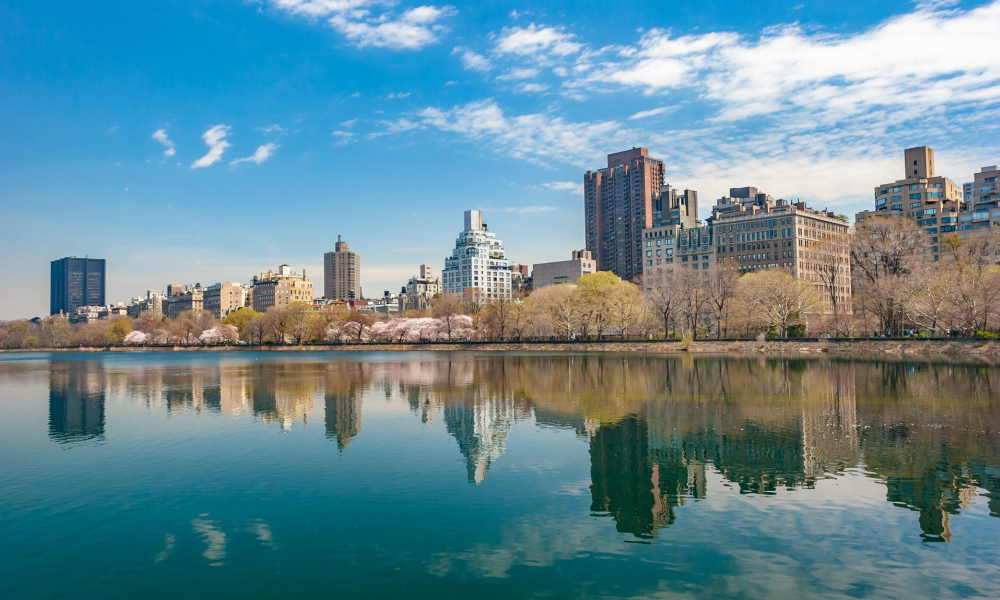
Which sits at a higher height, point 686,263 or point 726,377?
point 686,263

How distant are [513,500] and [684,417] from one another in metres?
16.9

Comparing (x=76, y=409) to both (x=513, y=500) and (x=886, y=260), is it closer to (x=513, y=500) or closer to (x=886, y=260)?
(x=513, y=500)

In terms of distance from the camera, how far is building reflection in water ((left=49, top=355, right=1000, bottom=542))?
810 inches

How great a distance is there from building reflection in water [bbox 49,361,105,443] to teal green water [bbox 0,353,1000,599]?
1.16ft

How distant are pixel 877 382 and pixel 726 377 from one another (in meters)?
11.3

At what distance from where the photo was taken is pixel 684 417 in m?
33.7

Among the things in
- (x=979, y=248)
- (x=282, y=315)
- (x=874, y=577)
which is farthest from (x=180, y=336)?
(x=874, y=577)

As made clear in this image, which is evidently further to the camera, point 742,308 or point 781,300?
point 742,308

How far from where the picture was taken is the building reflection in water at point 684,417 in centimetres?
2058

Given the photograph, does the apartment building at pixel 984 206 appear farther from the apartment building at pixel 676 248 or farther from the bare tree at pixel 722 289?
the bare tree at pixel 722 289

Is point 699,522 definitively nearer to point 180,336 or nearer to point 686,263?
point 686,263

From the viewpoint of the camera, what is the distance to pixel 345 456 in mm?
25750

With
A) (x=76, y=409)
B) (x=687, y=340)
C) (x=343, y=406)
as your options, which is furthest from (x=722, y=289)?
(x=76, y=409)

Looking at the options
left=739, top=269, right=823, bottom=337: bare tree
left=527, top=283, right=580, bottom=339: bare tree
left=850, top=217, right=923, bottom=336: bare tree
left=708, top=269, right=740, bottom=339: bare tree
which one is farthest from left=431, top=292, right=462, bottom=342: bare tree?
left=850, top=217, right=923, bottom=336: bare tree
